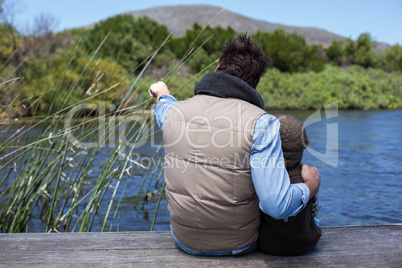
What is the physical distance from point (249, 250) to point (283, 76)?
61.0 ft

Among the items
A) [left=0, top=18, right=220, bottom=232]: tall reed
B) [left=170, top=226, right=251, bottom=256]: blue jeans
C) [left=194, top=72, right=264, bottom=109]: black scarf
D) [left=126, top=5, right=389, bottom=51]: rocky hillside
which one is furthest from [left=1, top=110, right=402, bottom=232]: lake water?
[left=126, top=5, right=389, bottom=51]: rocky hillside

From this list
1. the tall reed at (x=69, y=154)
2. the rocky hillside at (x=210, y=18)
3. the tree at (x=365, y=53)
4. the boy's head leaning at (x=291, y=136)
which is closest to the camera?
the boy's head leaning at (x=291, y=136)

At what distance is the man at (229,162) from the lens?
154 centimetres

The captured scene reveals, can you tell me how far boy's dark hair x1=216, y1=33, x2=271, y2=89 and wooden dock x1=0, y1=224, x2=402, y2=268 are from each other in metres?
0.72

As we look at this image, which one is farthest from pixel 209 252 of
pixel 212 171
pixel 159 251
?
pixel 212 171

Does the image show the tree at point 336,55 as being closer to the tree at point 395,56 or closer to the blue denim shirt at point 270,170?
the tree at point 395,56

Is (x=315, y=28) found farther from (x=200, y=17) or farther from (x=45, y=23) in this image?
(x=45, y=23)

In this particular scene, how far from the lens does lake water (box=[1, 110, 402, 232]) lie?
4457 millimetres

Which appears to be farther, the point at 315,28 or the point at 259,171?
the point at 315,28

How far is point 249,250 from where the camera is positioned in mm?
1827

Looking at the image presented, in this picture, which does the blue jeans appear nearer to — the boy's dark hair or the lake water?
the boy's dark hair

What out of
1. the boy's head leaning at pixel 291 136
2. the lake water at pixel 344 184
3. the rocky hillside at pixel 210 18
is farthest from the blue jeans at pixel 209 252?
the rocky hillside at pixel 210 18

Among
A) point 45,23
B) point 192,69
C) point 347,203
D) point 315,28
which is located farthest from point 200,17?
point 347,203

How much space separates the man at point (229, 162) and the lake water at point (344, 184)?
1.79m
